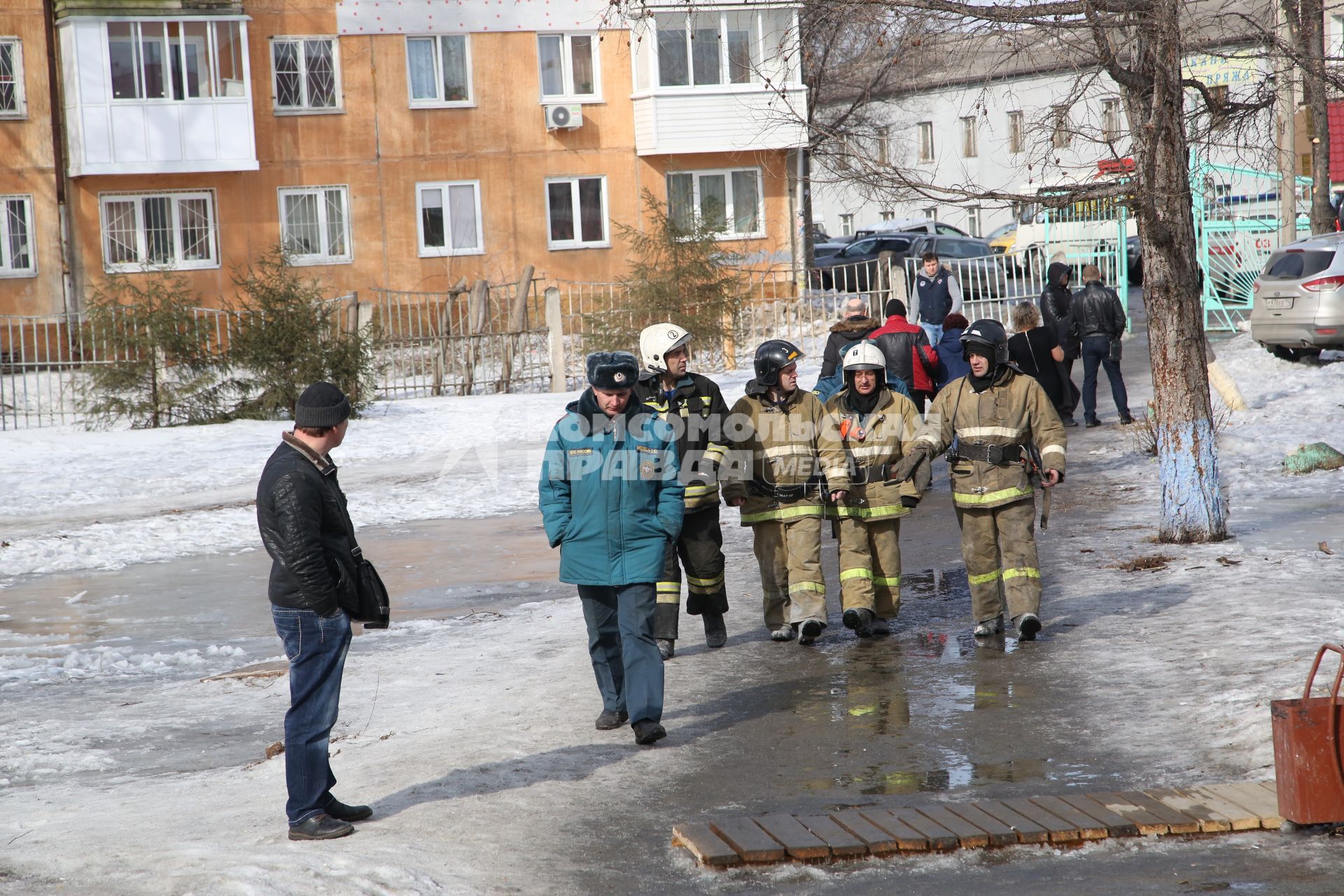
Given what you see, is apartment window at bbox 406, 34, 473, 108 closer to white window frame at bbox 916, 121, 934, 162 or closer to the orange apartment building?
the orange apartment building

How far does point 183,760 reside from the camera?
6.42m

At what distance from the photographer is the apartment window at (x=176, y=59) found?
27.4 metres

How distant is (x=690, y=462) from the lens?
289 inches

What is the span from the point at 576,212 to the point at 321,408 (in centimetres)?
2556

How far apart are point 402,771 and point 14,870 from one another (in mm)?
1557

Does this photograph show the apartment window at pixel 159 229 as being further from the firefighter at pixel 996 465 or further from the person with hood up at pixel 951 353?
the firefighter at pixel 996 465

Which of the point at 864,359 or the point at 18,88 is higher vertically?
the point at 18,88

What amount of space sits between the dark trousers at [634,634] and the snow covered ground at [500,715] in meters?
0.23

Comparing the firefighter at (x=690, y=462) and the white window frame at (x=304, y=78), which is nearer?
the firefighter at (x=690, y=462)

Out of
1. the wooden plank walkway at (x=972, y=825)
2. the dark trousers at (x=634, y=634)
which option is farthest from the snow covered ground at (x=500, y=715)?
the dark trousers at (x=634, y=634)

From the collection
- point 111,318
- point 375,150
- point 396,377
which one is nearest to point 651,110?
point 375,150

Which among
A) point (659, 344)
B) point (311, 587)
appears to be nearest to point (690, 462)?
point (659, 344)

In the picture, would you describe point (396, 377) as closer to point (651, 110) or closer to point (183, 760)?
point (651, 110)

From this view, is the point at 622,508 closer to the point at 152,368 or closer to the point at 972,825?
the point at 972,825
